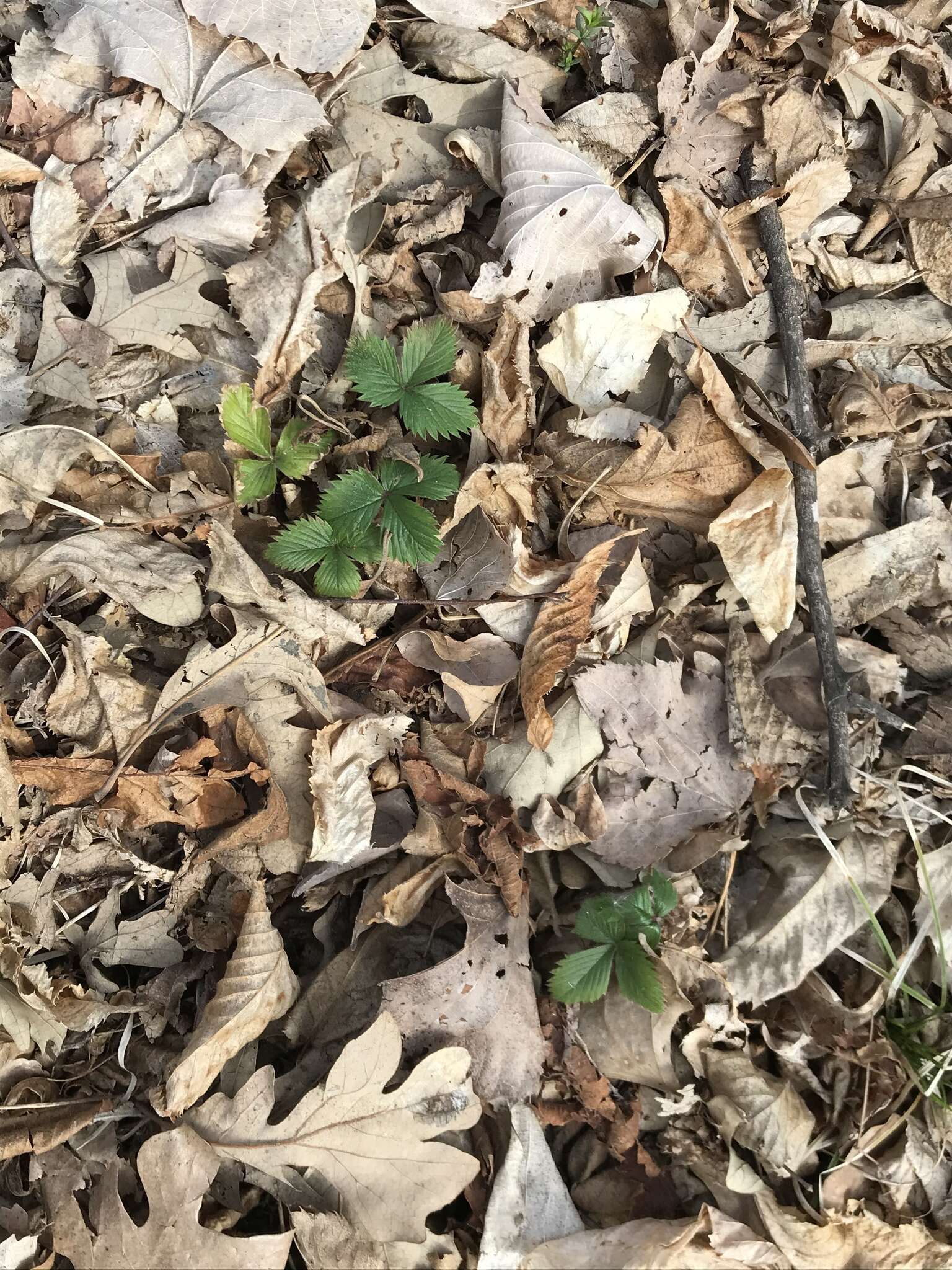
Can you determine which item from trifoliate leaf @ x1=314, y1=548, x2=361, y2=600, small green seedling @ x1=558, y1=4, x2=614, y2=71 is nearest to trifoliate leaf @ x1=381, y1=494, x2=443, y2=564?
trifoliate leaf @ x1=314, y1=548, x2=361, y2=600

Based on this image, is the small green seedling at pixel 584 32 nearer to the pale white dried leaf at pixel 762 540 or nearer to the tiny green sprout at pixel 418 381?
the tiny green sprout at pixel 418 381

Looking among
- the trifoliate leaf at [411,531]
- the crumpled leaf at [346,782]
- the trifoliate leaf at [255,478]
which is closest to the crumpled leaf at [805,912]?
the crumpled leaf at [346,782]

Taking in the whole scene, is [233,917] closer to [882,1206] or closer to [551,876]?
[551,876]

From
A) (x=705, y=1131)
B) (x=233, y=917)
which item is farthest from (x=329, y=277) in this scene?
(x=705, y=1131)

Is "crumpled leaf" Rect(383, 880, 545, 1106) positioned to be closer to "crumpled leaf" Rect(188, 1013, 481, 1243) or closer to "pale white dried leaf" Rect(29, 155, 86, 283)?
"crumpled leaf" Rect(188, 1013, 481, 1243)

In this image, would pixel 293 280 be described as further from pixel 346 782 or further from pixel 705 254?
pixel 346 782
